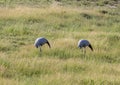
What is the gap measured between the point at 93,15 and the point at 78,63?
11097mm

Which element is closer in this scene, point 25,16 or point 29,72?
point 29,72

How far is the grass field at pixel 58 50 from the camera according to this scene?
9.31 meters

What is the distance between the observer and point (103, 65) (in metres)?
10.9

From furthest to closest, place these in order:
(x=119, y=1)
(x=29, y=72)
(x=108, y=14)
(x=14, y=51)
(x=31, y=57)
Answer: (x=119, y=1) < (x=108, y=14) < (x=14, y=51) < (x=31, y=57) < (x=29, y=72)

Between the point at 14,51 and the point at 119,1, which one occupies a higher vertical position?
the point at 14,51

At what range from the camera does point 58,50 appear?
1255cm

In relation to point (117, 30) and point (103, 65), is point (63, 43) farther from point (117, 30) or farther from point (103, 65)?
point (117, 30)

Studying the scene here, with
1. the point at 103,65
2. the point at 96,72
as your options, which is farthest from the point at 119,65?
the point at 96,72

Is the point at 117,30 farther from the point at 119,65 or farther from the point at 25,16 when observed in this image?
the point at 119,65

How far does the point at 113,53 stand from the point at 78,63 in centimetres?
263

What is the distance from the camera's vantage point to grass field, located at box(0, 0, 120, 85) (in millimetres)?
9314

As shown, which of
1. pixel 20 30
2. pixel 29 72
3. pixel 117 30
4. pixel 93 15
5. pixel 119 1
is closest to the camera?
pixel 29 72

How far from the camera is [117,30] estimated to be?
60.0 feet

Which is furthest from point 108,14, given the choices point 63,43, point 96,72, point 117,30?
point 96,72
